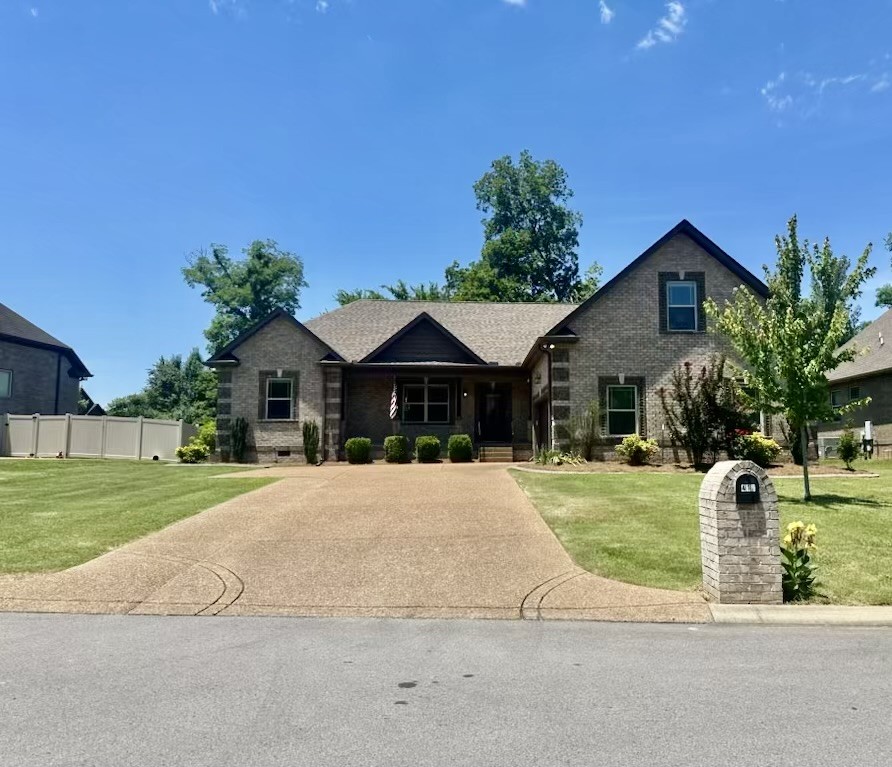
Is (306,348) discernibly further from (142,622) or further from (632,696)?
(632,696)

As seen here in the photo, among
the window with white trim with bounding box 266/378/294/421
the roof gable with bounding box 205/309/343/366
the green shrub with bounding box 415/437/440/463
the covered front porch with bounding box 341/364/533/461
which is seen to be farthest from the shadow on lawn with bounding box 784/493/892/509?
the window with white trim with bounding box 266/378/294/421

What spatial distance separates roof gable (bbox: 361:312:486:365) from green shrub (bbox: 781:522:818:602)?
18081 millimetres

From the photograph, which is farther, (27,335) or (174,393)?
(174,393)

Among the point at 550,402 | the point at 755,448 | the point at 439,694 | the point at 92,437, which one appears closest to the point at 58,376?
the point at 92,437

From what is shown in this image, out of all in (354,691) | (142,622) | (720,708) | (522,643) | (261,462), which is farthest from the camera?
(261,462)

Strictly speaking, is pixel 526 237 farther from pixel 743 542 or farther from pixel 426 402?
pixel 743 542

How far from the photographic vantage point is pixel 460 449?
77.1ft

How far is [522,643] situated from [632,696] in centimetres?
147

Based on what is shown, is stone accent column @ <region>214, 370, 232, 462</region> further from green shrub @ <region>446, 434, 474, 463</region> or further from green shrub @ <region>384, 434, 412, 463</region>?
green shrub @ <region>446, 434, 474, 463</region>

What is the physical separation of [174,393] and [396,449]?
114ft

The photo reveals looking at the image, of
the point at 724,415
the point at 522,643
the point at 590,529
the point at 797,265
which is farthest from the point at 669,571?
the point at 724,415

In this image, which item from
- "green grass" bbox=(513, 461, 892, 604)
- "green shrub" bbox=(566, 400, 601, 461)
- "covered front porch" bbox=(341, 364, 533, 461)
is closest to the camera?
"green grass" bbox=(513, 461, 892, 604)

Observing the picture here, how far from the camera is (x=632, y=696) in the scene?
4.65 metres

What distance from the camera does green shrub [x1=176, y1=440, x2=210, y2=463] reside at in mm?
24469
